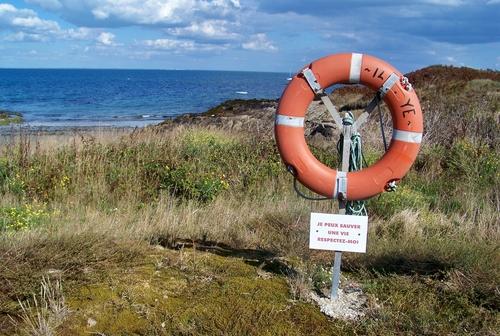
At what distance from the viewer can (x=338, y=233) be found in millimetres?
3203

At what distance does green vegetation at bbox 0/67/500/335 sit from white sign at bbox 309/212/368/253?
0.89 ft

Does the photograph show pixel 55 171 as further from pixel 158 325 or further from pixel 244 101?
pixel 244 101

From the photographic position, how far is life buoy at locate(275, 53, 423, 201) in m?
3.31

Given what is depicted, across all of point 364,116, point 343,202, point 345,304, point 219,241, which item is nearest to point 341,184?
point 343,202

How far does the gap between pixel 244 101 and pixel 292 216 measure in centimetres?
1782

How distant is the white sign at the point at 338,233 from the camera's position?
10.5 ft

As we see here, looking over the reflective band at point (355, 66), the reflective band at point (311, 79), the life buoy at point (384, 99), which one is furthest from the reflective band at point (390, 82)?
the reflective band at point (311, 79)

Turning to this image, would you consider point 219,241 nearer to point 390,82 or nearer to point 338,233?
point 338,233

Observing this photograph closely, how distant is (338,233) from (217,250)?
110 cm

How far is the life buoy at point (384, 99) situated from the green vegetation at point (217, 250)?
599 millimetres

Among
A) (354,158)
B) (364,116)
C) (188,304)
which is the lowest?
(188,304)

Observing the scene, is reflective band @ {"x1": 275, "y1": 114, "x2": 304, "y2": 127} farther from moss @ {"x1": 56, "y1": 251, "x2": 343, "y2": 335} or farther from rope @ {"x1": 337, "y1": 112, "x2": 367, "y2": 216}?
moss @ {"x1": 56, "y1": 251, "x2": 343, "y2": 335}

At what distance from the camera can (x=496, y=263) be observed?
3475mm

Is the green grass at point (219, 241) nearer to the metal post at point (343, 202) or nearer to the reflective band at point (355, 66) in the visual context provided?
the metal post at point (343, 202)
